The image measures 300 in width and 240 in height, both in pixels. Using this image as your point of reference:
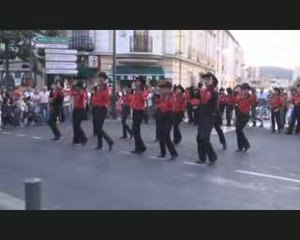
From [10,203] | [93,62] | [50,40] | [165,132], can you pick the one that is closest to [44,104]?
[50,40]

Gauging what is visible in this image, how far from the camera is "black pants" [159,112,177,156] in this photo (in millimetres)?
12008

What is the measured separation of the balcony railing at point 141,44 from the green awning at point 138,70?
116 centimetres

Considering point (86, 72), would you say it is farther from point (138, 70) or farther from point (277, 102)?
point (277, 102)

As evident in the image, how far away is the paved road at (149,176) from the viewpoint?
795 centimetres

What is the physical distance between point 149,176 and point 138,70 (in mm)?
28854

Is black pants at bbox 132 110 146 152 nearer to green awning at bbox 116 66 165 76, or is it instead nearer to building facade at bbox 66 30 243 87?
building facade at bbox 66 30 243 87

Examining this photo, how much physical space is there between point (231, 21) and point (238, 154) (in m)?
7.66

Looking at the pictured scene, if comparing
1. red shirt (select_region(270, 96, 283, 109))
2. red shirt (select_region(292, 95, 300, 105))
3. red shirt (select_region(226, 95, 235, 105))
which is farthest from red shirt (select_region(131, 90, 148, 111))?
red shirt (select_region(226, 95, 235, 105))

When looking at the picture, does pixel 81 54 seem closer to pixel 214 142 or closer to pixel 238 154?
pixel 214 142

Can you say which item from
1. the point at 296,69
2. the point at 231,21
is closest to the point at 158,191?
the point at 231,21

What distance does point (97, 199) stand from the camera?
26.2 feet

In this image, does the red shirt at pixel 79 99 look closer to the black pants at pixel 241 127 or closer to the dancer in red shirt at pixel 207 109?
the black pants at pixel 241 127

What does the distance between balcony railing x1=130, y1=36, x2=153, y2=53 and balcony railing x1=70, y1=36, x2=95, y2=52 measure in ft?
8.64

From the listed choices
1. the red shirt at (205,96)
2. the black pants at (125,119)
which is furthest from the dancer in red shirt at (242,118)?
the black pants at (125,119)
